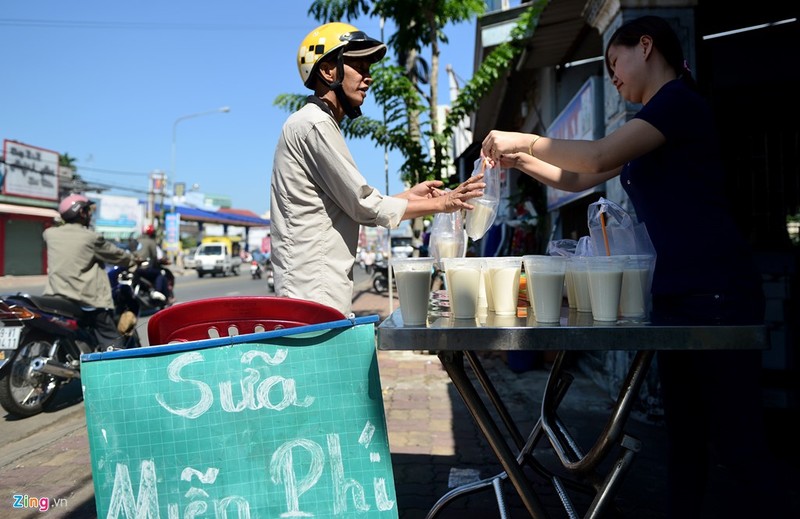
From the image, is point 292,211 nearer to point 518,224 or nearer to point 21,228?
point 518,224

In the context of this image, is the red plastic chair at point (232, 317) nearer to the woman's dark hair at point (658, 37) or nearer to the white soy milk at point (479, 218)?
the white soy milk at point (479, 218)

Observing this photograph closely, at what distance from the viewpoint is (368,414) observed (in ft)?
4.71

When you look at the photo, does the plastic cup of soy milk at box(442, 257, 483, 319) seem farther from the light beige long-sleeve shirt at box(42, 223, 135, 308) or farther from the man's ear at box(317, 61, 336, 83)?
the light beige long-sleeve shirt at box(42, 223, 135, 308)

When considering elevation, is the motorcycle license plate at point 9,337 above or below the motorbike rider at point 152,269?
below

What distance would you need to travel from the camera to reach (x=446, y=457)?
328 cm

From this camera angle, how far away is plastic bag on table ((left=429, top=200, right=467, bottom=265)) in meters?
2.37

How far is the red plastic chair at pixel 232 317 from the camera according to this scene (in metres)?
1.49

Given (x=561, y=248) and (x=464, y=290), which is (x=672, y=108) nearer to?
(x=561, y=248)

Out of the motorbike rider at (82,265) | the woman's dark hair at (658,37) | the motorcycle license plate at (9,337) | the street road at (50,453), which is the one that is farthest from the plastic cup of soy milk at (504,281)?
the motorbike rider at (82,265)

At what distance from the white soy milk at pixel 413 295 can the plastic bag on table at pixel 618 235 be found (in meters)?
0.60

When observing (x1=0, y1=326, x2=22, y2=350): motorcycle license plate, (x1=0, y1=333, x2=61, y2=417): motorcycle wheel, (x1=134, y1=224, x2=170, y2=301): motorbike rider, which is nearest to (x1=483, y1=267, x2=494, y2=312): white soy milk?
(x1=0, y1=326, x2=22, y2=350): motorcycle license plate

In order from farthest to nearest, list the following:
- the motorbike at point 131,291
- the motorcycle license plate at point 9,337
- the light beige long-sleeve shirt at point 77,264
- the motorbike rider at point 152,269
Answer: the motorbike rider at point 152,269 → the motorbike at point 131,291 → the light beige long-sleeve shirt at point 77,264 → the motorcycle license plate at point 9,337

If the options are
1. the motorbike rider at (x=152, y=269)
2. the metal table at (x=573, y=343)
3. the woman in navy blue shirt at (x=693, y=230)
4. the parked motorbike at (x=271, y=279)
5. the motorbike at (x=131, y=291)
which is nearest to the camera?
the metal table at (x=573, y=343)

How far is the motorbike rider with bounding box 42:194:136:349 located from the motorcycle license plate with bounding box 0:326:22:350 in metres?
0.58
